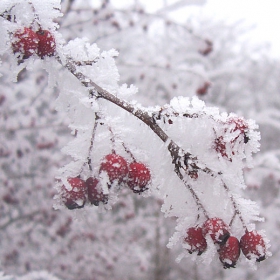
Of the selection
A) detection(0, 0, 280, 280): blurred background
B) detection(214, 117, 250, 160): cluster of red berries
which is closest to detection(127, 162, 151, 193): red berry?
detection(214, 117, 250, 160): cluster of red berries

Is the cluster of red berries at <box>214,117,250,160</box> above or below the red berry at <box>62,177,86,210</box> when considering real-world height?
above

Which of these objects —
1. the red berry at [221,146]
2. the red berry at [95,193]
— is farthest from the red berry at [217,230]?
the red berry at [95,193]

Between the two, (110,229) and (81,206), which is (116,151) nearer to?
(81,206)

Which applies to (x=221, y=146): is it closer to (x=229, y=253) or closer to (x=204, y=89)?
(x=229, y=253)

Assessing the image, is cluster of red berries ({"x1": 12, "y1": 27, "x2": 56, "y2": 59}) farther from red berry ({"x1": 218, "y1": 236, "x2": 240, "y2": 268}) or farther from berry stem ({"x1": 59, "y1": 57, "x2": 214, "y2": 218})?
red berry ({"x1": 218, "y1": 236, "x2": 240, "y2": 268})

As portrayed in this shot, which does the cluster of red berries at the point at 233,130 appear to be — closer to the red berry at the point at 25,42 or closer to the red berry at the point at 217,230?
the red berry at the point at 217,230

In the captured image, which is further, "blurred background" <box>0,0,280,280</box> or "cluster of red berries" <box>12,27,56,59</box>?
"blurred background" <box>0,0,280,280</box>

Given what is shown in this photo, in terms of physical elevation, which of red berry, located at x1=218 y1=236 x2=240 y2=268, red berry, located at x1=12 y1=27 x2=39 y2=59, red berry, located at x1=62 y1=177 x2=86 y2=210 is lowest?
red berry, located at x1=218 y1=236 x2=240 y2=268

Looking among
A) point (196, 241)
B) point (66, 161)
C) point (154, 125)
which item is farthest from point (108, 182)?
point (66, 161)
